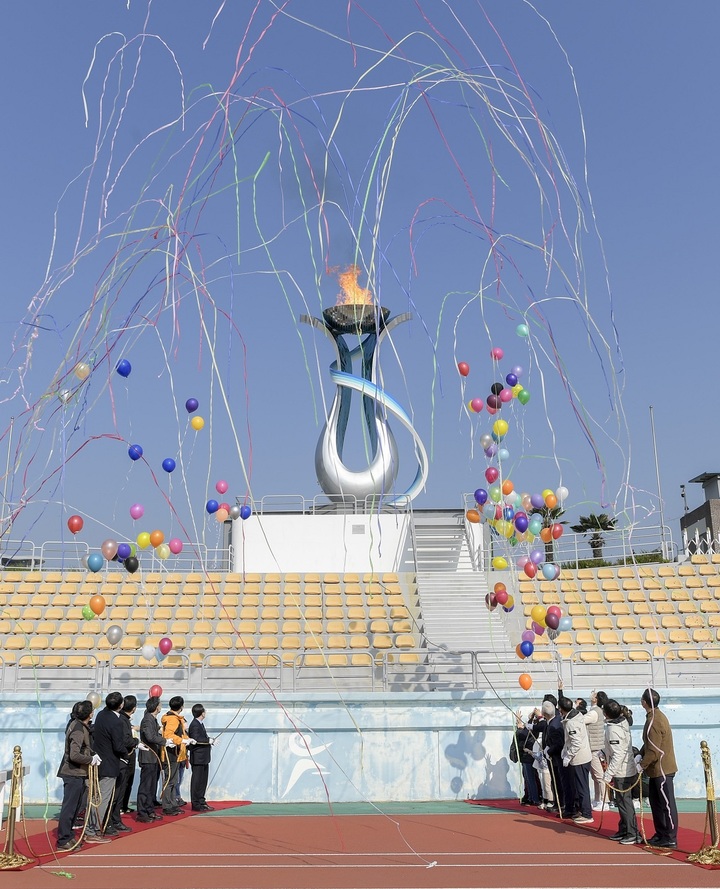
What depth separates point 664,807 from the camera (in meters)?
8.38

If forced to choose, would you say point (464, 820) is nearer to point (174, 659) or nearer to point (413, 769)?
point (413, 769)

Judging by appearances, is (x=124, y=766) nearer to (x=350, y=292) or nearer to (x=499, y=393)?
(x=499, y=393)

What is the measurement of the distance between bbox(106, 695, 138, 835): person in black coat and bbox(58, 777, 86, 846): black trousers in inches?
34.1

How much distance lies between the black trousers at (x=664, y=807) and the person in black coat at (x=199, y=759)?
5664 mm

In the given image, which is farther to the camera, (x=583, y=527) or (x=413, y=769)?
(x=583, y=527)

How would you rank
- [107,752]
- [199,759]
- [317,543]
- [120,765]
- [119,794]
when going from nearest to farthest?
[107,752] → [120,765] → [119,794] → [199,759] → [317,543]

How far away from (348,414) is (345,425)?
35cm

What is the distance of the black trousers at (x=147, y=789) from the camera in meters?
10.4

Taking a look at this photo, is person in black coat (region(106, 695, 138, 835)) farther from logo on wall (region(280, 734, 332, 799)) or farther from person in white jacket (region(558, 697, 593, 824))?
person in white jacket (region(558, 697, 593, 824))

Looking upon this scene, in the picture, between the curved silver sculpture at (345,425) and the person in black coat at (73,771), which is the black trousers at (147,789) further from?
the curved silver sculpture at (345,425)

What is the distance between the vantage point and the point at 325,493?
23672mm

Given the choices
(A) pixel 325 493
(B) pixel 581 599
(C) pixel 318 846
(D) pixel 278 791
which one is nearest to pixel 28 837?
(C) pixel 318 846

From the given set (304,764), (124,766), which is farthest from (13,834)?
(304,764)

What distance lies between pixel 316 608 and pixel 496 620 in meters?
3.67
